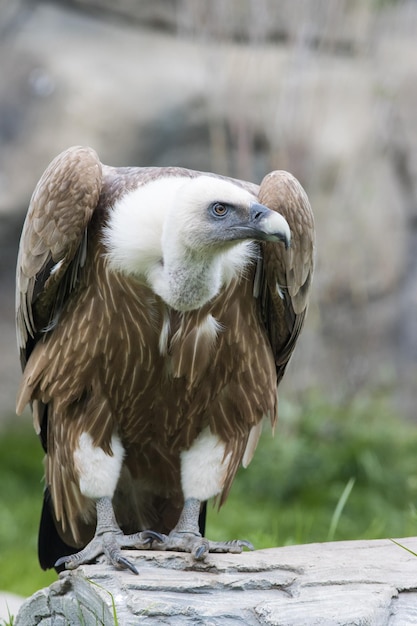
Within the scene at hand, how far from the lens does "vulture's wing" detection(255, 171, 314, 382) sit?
4656mm

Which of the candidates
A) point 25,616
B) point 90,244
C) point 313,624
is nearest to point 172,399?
point 90,244

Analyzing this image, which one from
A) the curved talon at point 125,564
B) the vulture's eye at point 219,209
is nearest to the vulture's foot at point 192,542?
the curved talon at point 125,564

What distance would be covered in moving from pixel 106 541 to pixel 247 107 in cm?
536

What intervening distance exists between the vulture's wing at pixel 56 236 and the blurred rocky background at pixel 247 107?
13.4ft

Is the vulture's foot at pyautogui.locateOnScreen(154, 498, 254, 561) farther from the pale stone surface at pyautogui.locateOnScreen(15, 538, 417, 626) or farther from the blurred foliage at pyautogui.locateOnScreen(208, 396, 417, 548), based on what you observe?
the blurred foliage at pyautogui.locateOnScreen(208, 396, 417, 548)

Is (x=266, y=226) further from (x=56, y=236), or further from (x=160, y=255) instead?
(x=56, y=236)

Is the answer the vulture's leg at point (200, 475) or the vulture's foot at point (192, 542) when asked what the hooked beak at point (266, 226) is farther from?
the vulture's foot at point (192, 542)

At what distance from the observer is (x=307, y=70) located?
899cm

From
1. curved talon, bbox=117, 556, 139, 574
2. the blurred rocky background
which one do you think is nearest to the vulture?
curved talon, bbox=117, 556, 139, 574

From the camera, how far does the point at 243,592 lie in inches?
148

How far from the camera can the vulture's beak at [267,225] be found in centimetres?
408

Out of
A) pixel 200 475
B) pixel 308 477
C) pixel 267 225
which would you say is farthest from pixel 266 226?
pixel 308 477

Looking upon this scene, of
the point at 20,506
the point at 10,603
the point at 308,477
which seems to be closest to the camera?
the point at 10,603

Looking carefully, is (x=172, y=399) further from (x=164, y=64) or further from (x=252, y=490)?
(x=164, y=64)
